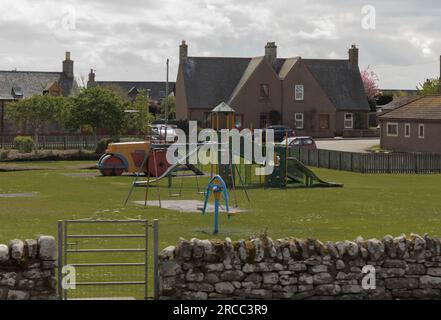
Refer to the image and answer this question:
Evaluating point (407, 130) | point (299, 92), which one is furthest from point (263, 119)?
point (407, 130)

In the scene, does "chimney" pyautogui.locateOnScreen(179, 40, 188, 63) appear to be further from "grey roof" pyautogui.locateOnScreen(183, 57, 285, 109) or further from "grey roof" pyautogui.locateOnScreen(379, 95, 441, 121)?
"grey roof" pyautogui.locateOnScreen(379, 95, 441, 121)

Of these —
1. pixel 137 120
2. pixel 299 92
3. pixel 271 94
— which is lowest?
pixel 137 120

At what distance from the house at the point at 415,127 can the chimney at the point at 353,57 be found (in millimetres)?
26003

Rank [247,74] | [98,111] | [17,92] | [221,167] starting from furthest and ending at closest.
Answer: [247,74]
[17,92]
[98,111]
[221,167]

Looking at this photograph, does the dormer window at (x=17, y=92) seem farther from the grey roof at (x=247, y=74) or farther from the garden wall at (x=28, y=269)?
the garden wall at (x=28, y=269)

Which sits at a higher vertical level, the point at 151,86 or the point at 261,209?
the point at 151,86

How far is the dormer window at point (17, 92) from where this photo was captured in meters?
86.2

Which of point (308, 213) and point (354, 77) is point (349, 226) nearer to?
point (308, 213)

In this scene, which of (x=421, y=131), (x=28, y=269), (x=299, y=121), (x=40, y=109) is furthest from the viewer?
(x=299, y=121)

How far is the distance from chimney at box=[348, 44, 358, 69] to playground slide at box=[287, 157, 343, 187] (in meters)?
55.9

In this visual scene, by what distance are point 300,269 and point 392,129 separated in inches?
2279

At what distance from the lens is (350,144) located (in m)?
82.2

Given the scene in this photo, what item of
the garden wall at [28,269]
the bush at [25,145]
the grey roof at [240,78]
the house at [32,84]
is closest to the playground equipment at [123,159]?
the bush at [25,145]

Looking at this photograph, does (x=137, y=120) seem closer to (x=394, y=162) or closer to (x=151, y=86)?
(x=394, y=162)
